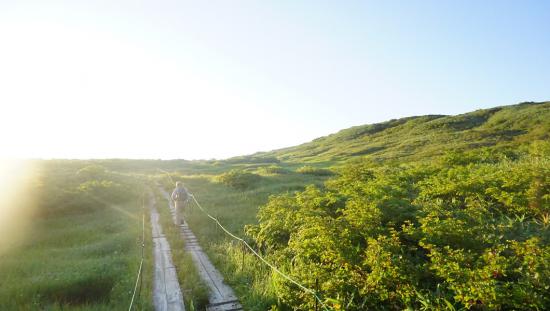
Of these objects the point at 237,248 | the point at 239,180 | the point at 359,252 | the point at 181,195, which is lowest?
the point at 237,248

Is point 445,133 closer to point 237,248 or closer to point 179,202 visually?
point 179,202

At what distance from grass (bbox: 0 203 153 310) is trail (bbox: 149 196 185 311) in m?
0.23

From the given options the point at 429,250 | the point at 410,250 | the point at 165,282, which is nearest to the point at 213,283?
the point at 165,282

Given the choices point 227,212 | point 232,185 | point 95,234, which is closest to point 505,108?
point 232,185

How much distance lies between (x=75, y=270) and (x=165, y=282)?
10.3 feet

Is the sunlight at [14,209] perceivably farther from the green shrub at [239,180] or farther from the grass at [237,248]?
the green shrub at [239,180]

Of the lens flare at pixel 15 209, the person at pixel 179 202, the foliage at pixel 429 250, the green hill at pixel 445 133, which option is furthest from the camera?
the green hill at pixel 445 133

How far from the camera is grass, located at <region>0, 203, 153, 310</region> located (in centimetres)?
797

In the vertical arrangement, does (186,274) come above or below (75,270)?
below

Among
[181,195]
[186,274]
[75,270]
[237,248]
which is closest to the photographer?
[186,274]

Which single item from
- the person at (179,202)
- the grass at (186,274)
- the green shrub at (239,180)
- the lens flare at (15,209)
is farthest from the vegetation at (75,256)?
the green shrub at (239,180)

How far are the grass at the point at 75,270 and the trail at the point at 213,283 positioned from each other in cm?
140

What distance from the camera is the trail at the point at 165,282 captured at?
7.67m

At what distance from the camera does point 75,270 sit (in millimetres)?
9891
